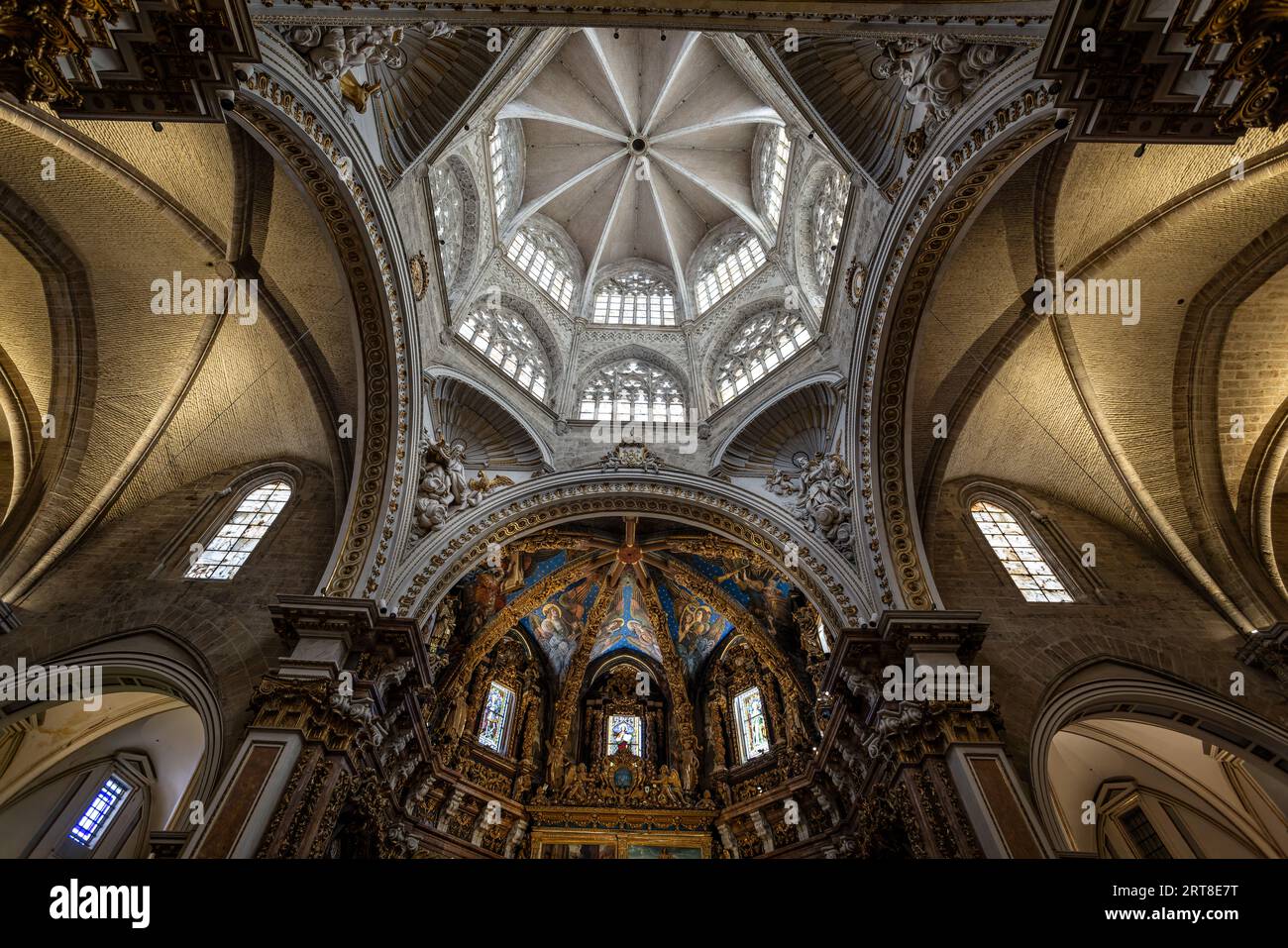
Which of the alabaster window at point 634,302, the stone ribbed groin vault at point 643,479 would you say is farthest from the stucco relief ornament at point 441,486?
the alabaster window at point 634,302

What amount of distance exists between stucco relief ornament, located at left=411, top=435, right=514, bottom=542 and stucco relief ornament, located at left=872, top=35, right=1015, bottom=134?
10290 mm

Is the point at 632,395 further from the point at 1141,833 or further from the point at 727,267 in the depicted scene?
the point at 1141,833

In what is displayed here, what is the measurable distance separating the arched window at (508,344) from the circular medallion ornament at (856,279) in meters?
8.02

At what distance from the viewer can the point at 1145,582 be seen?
1298 centimetres

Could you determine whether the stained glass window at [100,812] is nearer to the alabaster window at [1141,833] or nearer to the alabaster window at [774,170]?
the alabaster window at [774,170]

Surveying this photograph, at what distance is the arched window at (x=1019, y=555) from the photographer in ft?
42.3

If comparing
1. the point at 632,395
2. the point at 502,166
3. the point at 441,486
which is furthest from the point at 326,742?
the point at 502,166

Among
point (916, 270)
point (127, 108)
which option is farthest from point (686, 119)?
point (127, 108)

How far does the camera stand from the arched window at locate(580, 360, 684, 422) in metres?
18.1

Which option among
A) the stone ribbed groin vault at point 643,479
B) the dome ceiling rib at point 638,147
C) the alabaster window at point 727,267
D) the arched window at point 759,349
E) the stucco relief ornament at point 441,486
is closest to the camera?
the stone ribbed groin vault at point 643,479

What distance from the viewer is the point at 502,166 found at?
1984cm

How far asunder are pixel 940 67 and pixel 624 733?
15.7m
